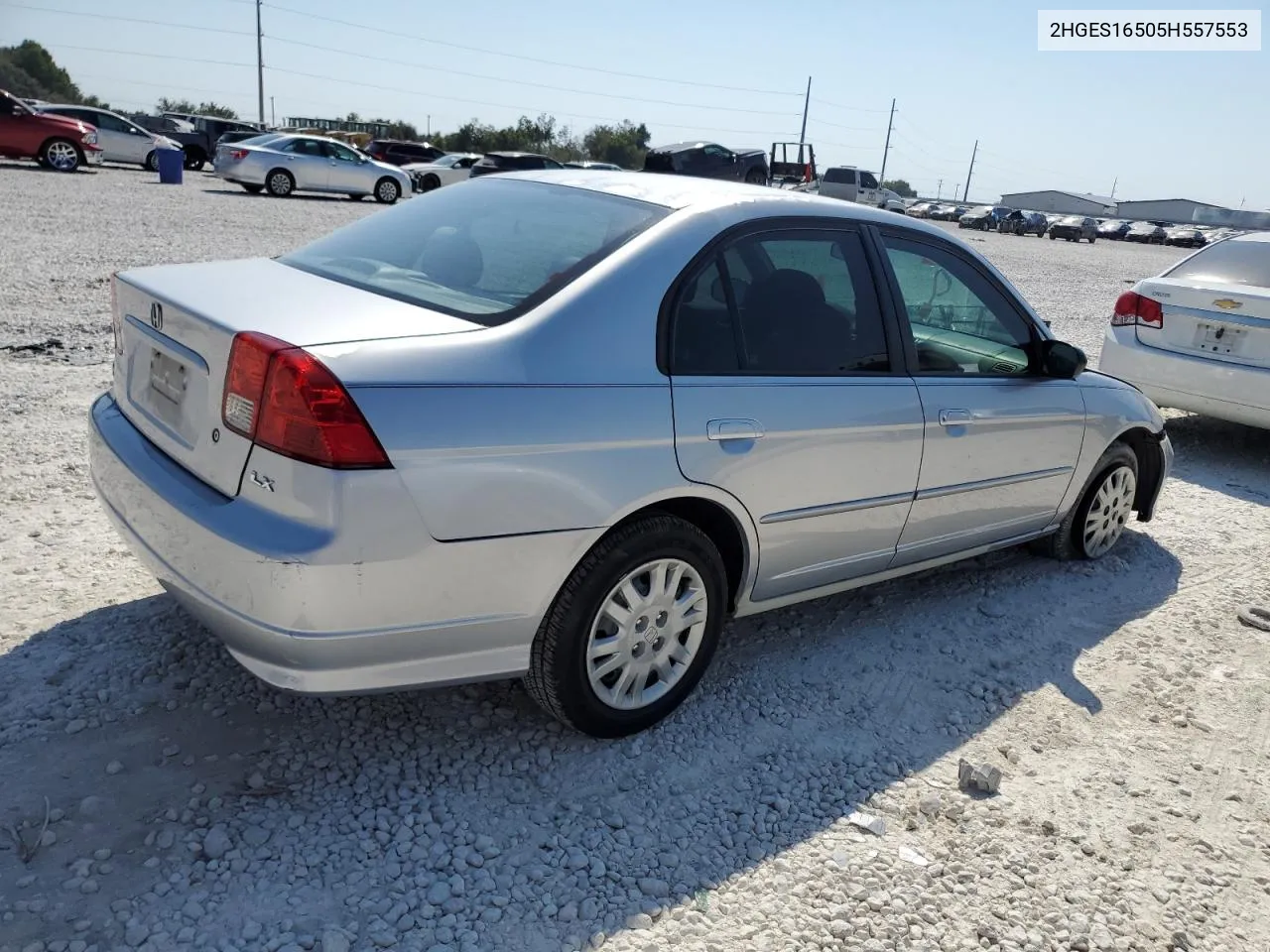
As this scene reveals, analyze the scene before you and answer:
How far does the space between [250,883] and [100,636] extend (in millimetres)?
1371

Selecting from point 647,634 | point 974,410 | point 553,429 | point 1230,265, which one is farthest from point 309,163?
point 553,429

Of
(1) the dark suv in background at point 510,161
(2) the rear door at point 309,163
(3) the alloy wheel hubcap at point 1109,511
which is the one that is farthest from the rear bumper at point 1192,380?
(1) the dark suv in background at point 510,161

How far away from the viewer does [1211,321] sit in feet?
22.4

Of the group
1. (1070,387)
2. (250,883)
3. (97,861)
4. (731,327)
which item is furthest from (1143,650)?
(97,861)

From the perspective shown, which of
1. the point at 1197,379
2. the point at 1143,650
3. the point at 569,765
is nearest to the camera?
the point at 569,765

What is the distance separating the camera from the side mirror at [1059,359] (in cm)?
423

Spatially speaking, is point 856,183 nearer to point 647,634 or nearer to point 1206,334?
point 1206,334

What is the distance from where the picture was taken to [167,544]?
266cm

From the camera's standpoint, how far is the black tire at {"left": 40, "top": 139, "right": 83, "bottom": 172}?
2228 cm

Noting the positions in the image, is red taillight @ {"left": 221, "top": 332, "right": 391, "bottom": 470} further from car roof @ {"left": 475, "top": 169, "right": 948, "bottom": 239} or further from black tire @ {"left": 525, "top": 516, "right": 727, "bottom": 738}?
car roof @ {"left": 475, "top": 169, "right": 948, "bottom": 239}

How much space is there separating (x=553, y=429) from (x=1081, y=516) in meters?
3.34

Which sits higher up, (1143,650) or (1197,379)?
(1197,379)

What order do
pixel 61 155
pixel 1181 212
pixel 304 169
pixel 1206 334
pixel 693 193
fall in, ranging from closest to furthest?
pixel 693 193
pixel 1206 334
pixel 61 155
pixel 304 169
pixel 1181 212

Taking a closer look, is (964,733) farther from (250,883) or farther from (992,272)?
(250,883)
